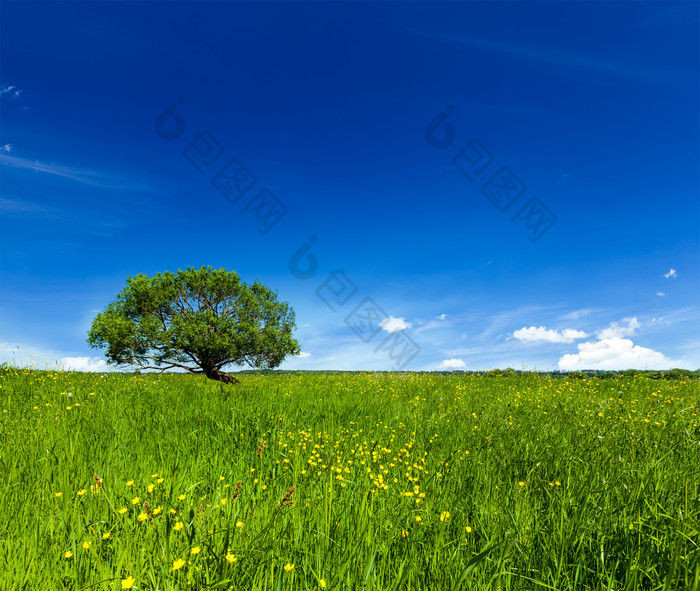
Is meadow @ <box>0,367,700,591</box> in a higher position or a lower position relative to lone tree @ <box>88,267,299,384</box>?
lower

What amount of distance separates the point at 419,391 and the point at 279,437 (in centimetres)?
657

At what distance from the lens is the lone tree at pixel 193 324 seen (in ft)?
98.9

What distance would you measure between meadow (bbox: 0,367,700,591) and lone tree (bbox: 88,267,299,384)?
2337 cm

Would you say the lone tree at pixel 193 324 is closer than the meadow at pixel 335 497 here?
No

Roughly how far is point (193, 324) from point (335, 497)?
2933 cm

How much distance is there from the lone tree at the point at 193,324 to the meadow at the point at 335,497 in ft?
76.7

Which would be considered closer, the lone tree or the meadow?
the meadow

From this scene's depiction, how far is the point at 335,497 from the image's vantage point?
3.49 metres

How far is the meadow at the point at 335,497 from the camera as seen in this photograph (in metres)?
2.33

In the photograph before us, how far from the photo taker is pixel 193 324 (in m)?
30.1

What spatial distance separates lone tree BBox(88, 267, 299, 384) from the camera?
98.9 feet

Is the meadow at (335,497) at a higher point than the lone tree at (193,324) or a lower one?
lower

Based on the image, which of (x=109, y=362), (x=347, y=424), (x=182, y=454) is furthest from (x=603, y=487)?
(x=109, y=362)

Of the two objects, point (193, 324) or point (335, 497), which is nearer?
point (335, 497)
